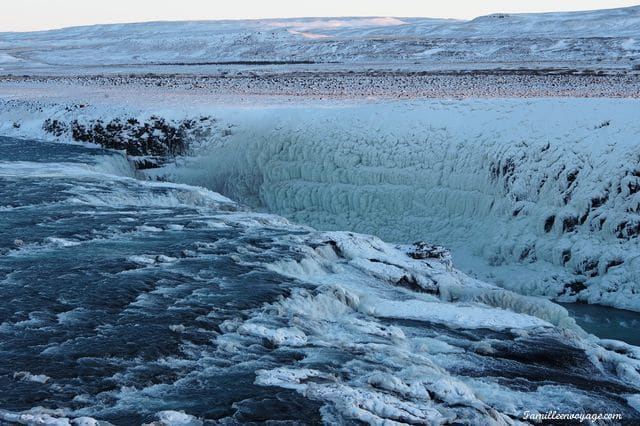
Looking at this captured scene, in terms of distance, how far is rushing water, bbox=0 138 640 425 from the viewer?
720cm

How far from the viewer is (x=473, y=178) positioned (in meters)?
16.9

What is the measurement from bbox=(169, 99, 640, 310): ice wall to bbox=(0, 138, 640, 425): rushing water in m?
4.07

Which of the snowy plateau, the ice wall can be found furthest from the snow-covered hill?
the ice wall

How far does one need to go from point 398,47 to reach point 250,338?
213 ft

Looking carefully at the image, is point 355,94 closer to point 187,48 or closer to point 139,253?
point 139,253

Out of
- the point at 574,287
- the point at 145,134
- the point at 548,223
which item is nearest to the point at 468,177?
the point at 548,223

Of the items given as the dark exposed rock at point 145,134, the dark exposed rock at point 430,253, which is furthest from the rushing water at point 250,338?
the dark exposed rock at point 145,134

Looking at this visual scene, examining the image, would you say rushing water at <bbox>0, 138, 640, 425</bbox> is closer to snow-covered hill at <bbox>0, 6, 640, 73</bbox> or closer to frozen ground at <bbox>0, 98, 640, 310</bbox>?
frozen ground at <bbox>0, 98, 640, 310</bbox>

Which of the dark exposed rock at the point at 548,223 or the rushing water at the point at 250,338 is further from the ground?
the rushing water at the point at 250,338

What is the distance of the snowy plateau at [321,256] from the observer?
7.51m

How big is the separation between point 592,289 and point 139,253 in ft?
23.8

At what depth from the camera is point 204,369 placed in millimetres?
7848

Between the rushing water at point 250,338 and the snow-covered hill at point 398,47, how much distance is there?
39.2 m

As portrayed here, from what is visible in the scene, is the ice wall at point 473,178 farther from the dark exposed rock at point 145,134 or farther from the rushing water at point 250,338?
the rushing water at point 250,338
